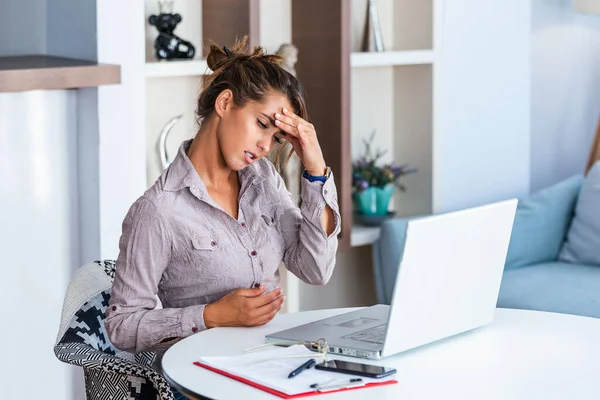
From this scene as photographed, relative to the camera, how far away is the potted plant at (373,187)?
3.67 metres

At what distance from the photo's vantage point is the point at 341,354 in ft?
5.65

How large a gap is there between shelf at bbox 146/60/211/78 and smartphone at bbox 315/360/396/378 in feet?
5.00

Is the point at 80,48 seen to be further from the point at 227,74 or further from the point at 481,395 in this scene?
the point at 481,395

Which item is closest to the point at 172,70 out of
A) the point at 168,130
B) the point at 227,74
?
the point at 168,130

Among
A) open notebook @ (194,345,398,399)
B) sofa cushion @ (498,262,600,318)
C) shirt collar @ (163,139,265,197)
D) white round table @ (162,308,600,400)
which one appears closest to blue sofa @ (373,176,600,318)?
sofa cushion @ (498,262,600,318)

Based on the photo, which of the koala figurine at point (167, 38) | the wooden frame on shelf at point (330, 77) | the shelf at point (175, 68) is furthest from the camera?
the wooden frame on shelf at point (330, 77)

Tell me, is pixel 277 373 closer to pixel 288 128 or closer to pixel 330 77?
pixel 288 128

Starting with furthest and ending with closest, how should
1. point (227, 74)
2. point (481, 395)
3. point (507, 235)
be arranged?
point (227, 74) → point (507, 235) → point (481, 395)

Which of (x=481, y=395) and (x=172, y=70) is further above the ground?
(x=172, y=70)

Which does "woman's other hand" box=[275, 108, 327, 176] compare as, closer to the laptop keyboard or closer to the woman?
the woman

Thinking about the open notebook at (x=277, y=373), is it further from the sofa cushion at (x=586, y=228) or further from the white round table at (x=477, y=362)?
the sofa cushion at (x=586, y=228)

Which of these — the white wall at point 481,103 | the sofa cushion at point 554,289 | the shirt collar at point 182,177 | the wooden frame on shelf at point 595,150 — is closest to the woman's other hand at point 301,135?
the shirt collar at point 182,177

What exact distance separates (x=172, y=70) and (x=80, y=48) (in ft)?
1.00

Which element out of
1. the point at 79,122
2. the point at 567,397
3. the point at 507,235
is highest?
the point at 79,122
